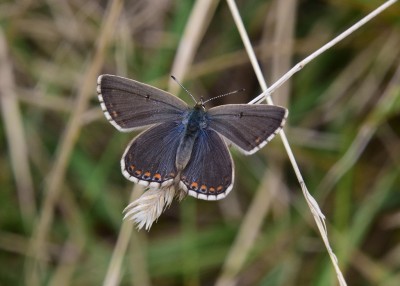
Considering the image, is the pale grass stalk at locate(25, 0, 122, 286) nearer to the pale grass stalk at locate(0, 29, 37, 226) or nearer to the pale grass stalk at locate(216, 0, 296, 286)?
the pale grass stalk at locate(0, 29, 37, 226)

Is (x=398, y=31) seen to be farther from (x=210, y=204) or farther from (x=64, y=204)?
(x=64, y=204)

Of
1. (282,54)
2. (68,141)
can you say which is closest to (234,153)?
(282,54)

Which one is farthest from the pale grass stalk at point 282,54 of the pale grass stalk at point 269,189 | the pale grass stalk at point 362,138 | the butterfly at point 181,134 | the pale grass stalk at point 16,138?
the pale grass stalk at point 16,138

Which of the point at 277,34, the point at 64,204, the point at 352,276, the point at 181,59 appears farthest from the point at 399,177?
the point at 64,204

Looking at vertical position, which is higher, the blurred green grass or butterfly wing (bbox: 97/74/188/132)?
butterfly wing (bbox: 97/74/188/132)

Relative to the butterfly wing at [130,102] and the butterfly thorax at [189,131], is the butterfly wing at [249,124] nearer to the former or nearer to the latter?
the butterfly thorax at [189,131]

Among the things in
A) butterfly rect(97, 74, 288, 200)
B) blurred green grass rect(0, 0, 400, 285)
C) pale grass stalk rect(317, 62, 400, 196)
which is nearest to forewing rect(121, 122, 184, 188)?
butterfly rect(97, 74, 288, 200)

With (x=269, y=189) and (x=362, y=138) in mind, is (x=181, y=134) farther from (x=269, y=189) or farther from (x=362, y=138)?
(x=269, y=189)
